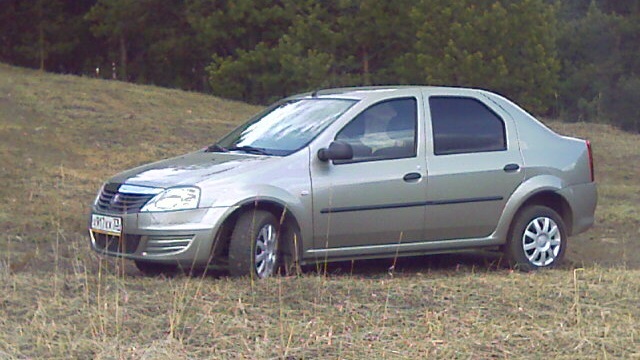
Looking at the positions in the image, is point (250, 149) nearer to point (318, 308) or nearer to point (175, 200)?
point (175, 200)

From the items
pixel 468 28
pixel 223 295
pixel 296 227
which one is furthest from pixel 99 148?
pixel 468 28

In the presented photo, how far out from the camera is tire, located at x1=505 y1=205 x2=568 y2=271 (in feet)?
28.4

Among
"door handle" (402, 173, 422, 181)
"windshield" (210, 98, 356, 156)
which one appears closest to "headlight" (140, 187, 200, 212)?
"windshield" (210, 98, 356, 156)

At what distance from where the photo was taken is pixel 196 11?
3045 cm

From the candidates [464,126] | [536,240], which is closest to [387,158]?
[464,126]

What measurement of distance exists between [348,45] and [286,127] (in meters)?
20.2

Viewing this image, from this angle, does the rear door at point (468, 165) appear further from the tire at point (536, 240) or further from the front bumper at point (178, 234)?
the front bumper at point (178, 234)

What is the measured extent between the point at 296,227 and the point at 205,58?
25.2 m

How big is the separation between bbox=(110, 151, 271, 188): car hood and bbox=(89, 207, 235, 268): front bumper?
0.26 meters

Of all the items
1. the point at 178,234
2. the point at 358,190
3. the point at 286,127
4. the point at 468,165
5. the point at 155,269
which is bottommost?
the point at 155,269

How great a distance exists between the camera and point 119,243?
7.70 meters

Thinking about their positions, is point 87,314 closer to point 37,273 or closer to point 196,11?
point 37,273

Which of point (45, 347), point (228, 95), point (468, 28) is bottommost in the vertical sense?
point (45, 347)

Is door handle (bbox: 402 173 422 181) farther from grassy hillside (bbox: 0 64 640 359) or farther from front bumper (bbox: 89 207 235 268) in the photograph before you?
front bumper (bbox: 89 207 235 268)
